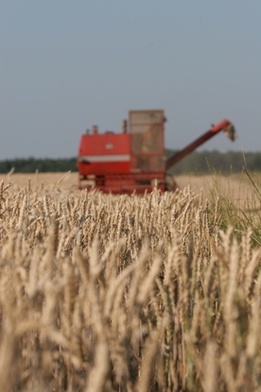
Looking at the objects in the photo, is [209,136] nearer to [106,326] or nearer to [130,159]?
[130,159]

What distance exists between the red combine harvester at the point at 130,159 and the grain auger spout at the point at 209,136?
129 centimetres

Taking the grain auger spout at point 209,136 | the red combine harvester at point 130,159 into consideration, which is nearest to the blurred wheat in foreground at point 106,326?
the red combine harvester at point 130,159

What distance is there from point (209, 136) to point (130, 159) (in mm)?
3173

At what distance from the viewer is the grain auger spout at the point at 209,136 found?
1944cm

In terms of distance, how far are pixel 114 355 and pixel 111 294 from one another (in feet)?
0.83

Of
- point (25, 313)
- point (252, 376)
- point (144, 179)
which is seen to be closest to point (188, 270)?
point (252, 376)

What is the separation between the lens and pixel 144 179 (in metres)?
17.3

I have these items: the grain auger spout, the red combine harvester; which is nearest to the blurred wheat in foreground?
the red combine harvester

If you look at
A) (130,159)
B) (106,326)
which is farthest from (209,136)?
(106,326)

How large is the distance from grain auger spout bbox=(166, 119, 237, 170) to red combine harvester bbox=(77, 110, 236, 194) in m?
1.29

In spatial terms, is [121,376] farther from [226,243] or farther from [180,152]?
[180,152]

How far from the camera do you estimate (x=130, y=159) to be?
17.5 metres

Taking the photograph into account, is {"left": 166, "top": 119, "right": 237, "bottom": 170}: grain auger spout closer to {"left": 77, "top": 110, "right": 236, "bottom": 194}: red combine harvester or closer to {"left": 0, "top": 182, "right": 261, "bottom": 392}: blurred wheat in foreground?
{"left": 77, "top": 110, "right": 236, "bottom": 194}: red combine harvester

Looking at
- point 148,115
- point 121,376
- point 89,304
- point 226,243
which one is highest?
point 148,115
